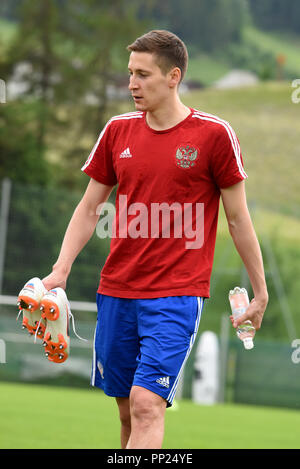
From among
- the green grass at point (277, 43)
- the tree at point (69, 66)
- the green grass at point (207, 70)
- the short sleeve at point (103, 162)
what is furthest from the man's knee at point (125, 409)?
the green grass at point (277, 43)

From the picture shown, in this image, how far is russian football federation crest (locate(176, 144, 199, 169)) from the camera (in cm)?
429

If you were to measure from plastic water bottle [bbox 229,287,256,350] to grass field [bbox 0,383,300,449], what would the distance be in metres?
2.65

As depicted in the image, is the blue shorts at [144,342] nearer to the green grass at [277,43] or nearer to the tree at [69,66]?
the tree at [69,66]

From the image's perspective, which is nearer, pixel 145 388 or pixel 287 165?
pixel 145 388

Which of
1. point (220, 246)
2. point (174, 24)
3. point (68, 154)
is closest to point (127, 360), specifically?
point (220, 246)

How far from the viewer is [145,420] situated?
4051 millimetres

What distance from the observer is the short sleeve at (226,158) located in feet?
14.1

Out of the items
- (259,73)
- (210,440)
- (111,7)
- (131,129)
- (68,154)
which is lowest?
(210,440)

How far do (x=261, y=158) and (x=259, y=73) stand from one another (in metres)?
19.8

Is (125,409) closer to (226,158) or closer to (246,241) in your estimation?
(246,241)

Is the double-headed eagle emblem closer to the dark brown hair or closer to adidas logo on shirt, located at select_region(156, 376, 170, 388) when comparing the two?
the dark brown hair

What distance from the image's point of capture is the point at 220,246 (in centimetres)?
2856

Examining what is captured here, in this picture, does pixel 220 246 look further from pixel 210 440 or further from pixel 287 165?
pixel 287 165

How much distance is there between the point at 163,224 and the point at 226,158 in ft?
1.40
